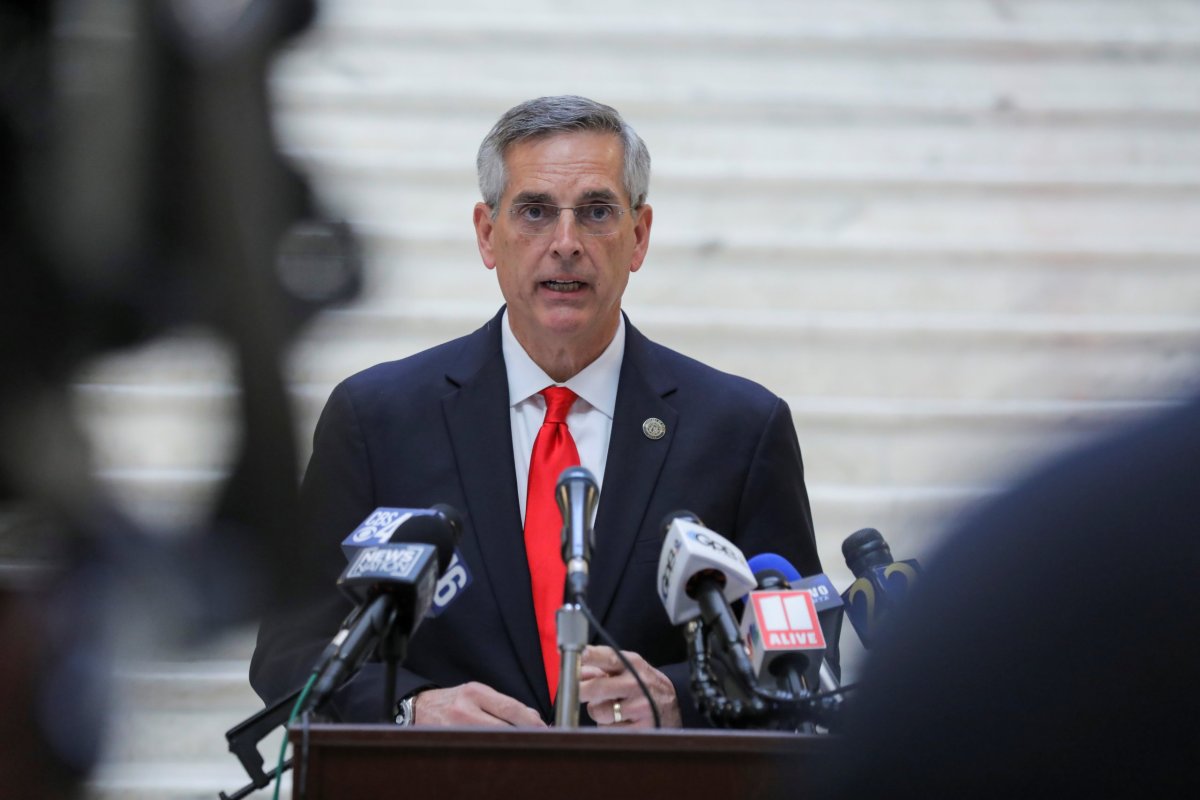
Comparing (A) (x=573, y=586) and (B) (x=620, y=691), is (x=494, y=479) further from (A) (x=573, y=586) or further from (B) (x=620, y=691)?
(A) (x=573, y=586)

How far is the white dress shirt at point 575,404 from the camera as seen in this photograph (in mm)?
2874

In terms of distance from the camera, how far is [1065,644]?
0.66m

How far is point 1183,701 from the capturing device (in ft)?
2.09

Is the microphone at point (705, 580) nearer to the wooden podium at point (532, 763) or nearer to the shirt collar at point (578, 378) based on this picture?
the wooden podium at point (532, 763)

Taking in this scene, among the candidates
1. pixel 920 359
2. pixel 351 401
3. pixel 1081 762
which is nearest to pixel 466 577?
pixel 351 401

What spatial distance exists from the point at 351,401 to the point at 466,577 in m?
0.89

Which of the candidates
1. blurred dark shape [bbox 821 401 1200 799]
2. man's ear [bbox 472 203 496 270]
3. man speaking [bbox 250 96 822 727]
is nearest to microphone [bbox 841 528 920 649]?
man speaking [bbox 250 96 822 727]

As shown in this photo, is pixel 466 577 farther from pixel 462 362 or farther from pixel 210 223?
pixel 210 223

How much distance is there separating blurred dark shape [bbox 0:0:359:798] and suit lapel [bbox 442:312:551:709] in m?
1.22

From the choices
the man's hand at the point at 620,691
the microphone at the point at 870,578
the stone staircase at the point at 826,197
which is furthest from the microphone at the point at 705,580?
the stone staircase at the point at 826,197

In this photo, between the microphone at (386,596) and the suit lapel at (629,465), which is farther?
the suit lapel at (629,465)

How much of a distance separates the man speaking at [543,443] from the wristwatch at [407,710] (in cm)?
14

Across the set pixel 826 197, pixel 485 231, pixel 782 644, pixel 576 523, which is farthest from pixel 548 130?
pixel 826 197

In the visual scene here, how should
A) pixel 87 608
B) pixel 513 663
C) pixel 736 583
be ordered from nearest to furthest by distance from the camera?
pixel 736 583, pixel 513 663, pixel 87 608
